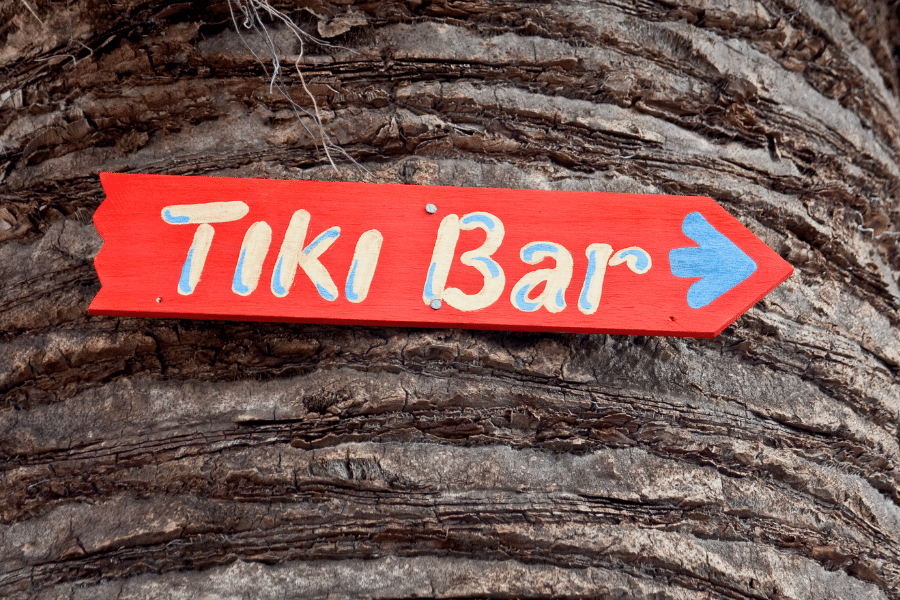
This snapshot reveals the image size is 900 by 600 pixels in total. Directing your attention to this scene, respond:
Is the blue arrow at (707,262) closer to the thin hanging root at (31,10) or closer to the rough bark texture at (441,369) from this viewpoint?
the rough bark texture at (441,369)

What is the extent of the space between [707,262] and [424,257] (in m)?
0.62

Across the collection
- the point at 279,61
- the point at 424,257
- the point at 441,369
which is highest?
the point at 279,61

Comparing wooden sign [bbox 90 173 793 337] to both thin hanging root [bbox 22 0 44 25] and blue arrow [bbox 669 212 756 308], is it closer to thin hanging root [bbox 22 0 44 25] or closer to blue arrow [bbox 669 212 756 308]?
blue arrow [bbox 669 212 756 308]

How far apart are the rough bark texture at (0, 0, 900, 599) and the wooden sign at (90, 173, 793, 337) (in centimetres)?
14

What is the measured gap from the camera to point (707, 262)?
51.9 inches

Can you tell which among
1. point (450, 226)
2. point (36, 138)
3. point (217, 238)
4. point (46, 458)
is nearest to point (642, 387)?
point (450, 226)

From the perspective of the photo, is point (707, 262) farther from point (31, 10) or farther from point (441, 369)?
point (31, 10)

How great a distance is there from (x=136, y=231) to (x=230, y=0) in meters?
0.61

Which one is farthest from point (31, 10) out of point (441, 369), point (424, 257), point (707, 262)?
point (707, 262)

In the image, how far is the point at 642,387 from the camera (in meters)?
1.38

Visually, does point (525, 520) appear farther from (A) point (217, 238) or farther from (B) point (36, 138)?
(B) point (36, 138)

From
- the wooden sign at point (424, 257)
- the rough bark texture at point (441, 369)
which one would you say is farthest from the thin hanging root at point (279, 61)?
the wooden sign at point (424, 257)

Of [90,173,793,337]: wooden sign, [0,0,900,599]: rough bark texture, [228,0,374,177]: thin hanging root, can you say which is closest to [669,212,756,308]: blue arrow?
[90,173,793,337]: wooden sign

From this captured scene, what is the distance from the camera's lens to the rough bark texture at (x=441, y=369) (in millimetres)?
1237
